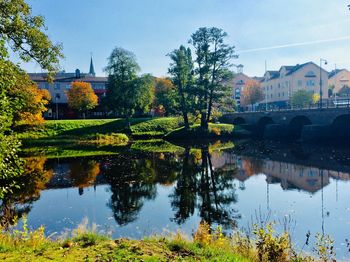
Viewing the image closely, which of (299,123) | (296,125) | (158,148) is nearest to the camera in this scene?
(158,148)

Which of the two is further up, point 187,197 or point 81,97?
point 81,97

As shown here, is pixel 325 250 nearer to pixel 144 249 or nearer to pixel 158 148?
pixel 144 249

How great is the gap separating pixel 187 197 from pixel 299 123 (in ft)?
163

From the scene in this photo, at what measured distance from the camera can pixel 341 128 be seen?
51.5 meters

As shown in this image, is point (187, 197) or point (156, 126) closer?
point (187, 197)

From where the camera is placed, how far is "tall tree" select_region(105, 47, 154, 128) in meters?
64.8

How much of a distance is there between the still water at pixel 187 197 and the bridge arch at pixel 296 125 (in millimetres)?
28921

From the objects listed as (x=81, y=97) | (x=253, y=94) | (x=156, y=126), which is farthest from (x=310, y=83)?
(x=81, y=97)

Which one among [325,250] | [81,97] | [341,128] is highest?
[81,97]

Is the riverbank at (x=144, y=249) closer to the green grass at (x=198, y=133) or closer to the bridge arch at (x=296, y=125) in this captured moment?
the green grass at (x=198, y=133)

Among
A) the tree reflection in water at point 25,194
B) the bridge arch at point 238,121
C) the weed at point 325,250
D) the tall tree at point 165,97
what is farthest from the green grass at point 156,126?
the weed at point 325,250

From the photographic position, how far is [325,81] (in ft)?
318

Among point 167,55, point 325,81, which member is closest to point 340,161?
point 167,55

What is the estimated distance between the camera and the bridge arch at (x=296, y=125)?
2402 inches
